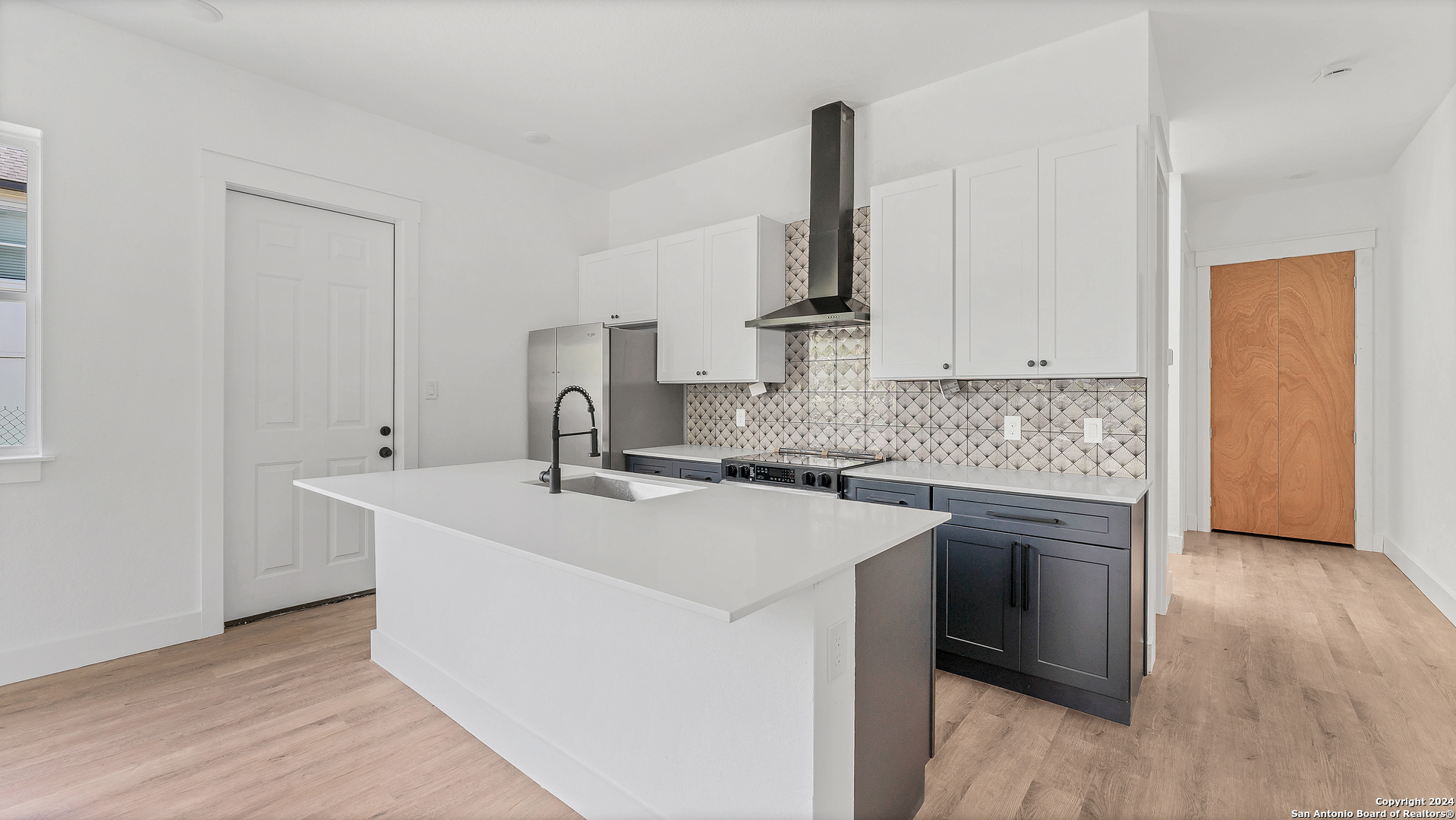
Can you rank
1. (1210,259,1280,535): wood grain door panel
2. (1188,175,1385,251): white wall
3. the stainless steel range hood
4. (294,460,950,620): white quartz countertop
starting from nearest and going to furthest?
(294,460,950,620): white quartz countertop < the stainless steel range hood < (1188,175,1385,251): white wall < (1210,259,1280,535): wood grain door panel

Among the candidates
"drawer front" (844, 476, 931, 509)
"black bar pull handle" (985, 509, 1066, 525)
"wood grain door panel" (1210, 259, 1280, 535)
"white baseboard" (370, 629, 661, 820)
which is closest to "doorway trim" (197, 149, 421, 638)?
"white baseboard" (370, 629, 661, 820)

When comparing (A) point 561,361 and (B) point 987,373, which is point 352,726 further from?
(B) point 987,373

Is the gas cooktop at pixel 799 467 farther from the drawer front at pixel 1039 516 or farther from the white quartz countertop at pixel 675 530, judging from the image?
the white quartz countertop at pixel 675 530

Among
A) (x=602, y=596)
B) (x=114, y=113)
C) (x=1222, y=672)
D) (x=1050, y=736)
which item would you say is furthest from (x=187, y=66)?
Answer: (x=1222, y=672)

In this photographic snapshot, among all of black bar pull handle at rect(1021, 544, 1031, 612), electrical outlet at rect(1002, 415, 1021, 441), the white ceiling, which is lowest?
black bar pull handle at rect(1021, 544, 1031, 612)

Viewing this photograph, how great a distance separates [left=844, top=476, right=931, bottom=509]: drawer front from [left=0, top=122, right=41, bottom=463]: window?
352cm

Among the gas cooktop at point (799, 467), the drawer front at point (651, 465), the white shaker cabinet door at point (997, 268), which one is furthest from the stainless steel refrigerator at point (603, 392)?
the white shaker cabinet door at point (997, 268)

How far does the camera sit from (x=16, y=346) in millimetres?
2672

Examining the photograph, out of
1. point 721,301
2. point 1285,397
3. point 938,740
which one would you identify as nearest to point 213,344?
point 721,301

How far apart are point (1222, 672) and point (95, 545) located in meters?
5.00

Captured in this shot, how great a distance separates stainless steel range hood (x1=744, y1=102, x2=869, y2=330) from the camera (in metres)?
3.54

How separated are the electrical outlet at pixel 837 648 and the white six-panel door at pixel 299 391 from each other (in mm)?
3318

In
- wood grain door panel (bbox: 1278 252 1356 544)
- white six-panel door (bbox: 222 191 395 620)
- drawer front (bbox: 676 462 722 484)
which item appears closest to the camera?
white six-panel door (bbox: 222 191 395 620)

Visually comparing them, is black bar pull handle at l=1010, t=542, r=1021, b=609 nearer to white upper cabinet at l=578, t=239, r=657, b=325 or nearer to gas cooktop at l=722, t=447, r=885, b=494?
gas cooktop at l=722, t=447, r=885, b=494
